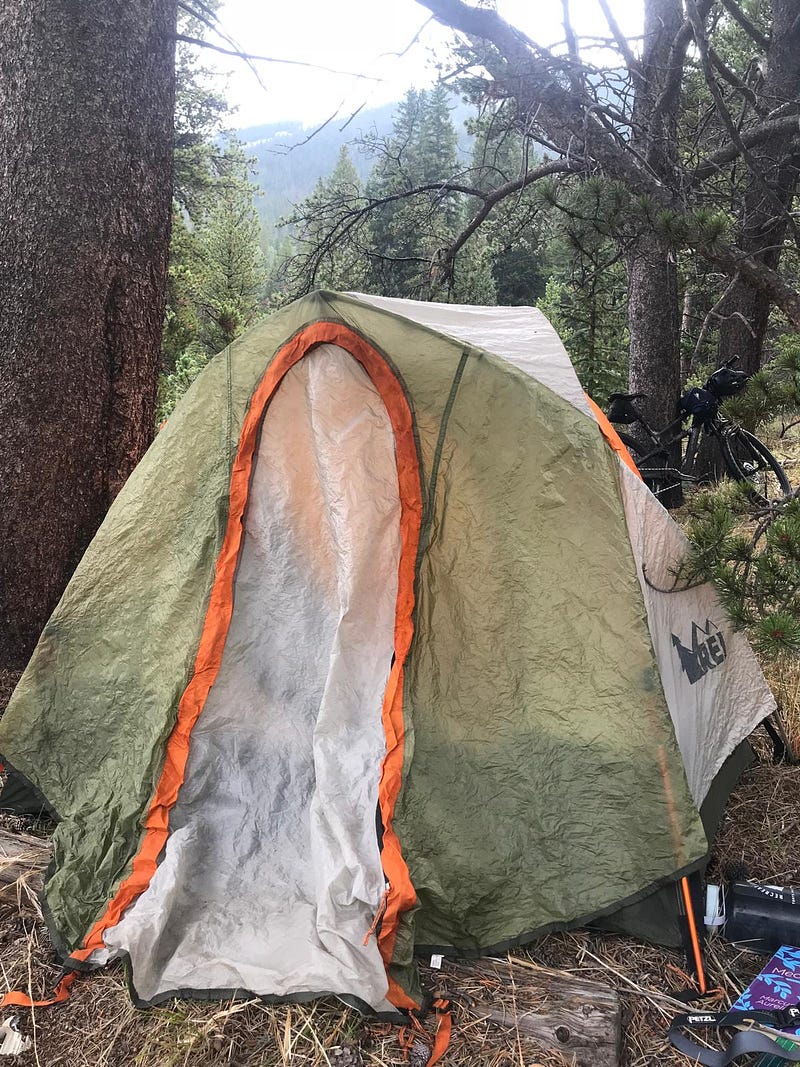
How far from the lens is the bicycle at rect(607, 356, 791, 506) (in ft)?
15.4

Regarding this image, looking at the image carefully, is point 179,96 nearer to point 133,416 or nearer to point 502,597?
point 133,416

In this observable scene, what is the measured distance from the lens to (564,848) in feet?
7.04

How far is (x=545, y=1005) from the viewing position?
1886 millimetres

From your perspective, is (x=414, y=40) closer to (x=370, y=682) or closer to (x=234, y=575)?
(x=234, y=575)

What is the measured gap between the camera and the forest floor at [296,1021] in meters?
1.79

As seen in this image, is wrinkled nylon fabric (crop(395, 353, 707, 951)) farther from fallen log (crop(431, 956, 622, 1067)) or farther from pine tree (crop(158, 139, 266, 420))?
pine tree (crop(158, 139, 266, 420))

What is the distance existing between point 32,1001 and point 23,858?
53 centimetres

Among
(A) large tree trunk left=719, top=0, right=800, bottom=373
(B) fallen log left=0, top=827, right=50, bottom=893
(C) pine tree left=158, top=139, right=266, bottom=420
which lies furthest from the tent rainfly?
(C) pine tree left=158, top=139, right=266, bottom=420

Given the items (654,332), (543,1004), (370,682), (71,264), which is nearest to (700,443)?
(654,332)

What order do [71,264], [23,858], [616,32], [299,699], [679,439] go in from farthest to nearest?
[679,439] → [616,32] → [71,264] → [299,699] → [23,858]

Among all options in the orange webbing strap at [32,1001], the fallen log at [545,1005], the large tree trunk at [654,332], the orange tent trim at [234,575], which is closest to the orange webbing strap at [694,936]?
the fallen log at [545,1005]

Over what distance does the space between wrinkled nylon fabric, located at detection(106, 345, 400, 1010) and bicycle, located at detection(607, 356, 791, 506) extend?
9.00ft

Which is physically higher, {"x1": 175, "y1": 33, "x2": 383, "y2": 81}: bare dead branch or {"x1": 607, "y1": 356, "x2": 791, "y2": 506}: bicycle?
{"x1": 175, "y1": 33, "x2": 383, "y2": 81}: bare dead branch

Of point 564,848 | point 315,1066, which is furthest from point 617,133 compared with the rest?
point 315,1066
